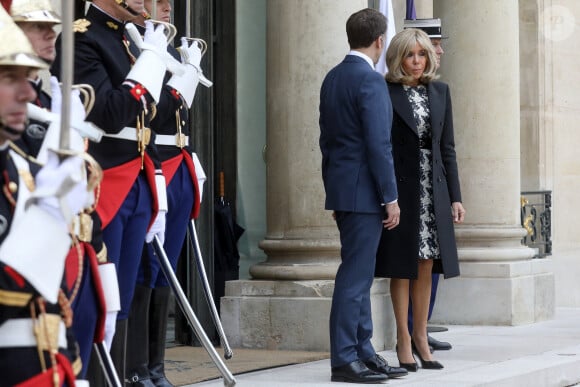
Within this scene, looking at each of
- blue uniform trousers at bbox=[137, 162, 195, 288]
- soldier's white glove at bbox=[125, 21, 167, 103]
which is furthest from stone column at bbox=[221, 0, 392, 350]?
soldier's white glove at bbox=[125, 21, 167, 103]

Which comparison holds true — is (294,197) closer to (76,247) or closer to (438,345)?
(438,345)

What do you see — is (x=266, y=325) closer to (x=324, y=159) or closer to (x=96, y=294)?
(x=324, y=159)

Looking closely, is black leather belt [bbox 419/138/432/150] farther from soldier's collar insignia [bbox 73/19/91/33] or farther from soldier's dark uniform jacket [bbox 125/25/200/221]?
soldier's collar insignia [bbox 73/19/91/33]

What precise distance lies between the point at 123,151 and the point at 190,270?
369cm

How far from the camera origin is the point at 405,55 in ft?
26.5

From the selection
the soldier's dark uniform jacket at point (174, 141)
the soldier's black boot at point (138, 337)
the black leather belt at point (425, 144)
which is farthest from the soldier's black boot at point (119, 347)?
the black leather belt at point (425, 144)

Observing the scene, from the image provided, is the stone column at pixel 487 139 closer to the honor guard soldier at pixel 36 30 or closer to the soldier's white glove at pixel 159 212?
the soldier's white glove at pixel 159 212

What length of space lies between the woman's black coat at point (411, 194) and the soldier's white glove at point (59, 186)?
15.3 ft

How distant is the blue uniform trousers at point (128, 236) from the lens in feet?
17.6

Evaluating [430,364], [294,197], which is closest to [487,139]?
[294,197]

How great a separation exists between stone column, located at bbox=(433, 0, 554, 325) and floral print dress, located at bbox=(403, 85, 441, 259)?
3.42 m

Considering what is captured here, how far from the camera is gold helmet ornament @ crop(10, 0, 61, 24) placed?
3865mm

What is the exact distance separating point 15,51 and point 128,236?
2.33 meters

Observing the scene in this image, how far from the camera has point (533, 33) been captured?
14.9m
